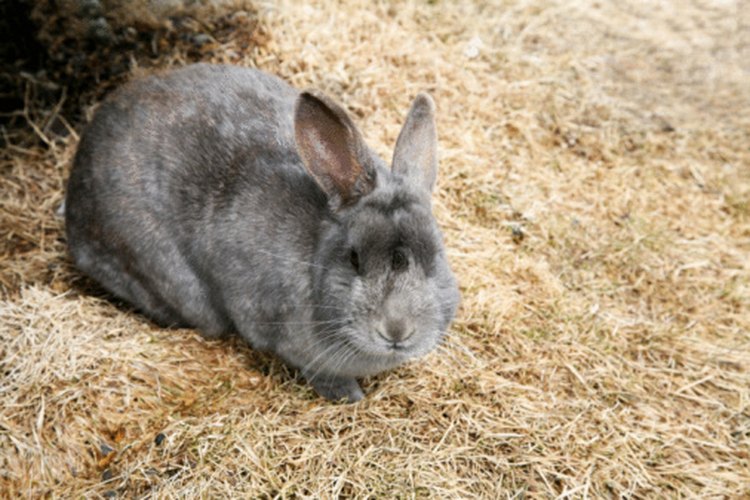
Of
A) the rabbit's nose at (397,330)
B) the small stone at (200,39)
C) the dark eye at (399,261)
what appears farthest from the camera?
the small stone at (200,39)

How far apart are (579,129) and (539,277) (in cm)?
200

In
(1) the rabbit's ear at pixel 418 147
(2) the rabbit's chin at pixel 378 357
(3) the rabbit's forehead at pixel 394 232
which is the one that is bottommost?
(2) the rabbit's chin at pixel 378 357

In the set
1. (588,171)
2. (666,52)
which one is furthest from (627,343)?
(666,52)

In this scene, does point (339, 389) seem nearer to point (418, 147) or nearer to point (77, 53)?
point (418, 147)

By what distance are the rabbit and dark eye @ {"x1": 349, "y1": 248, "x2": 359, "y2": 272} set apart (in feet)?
0.04

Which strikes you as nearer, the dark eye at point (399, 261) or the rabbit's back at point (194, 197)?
the dark eye at point (399, 261)

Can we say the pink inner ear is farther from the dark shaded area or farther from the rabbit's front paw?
the dark shaded area

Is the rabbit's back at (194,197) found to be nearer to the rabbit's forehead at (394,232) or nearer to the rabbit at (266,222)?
the rabbit at (266,222)

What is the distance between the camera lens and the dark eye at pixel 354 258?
377 cm

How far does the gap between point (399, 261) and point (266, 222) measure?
1031 millimetres

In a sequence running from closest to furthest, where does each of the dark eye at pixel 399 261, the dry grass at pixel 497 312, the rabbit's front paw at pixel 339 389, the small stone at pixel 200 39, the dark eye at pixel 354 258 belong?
the dark eye at pixel 399 261
the dark eye at pixel 354 258
the dry grass at pixel 497 312
the rabbit's front paw at pixel 339 389
the small stone at pixel 200 39

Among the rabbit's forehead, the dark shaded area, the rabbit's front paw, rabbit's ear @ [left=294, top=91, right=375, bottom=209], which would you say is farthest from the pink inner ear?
the dark shaded area

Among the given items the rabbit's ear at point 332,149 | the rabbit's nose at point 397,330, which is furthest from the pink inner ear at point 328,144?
the rabbit's nose at point 397,330

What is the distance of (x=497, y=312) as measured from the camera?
16.0 ft
